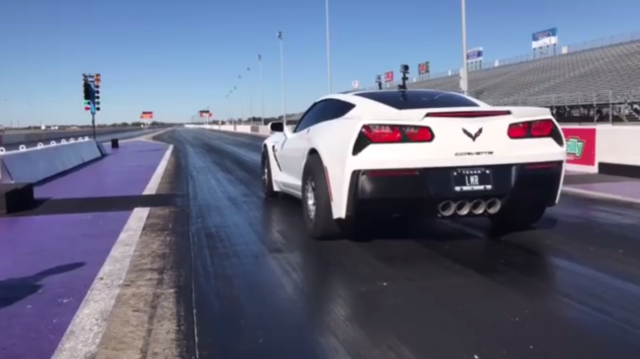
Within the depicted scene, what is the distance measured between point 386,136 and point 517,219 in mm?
2192

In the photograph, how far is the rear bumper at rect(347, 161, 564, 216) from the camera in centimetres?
554

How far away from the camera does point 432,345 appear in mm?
3688

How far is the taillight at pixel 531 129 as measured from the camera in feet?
19.1

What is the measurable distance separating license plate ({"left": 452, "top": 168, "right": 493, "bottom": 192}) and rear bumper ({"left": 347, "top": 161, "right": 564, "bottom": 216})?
0.04 metres

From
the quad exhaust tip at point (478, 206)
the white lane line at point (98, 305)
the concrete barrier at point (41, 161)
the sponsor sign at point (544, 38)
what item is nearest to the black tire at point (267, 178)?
the white lane line at point (98, 305)

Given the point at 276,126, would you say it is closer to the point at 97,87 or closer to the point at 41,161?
the point at 41,161

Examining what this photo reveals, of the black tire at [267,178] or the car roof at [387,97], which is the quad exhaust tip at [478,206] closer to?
the car roof at [387,97]

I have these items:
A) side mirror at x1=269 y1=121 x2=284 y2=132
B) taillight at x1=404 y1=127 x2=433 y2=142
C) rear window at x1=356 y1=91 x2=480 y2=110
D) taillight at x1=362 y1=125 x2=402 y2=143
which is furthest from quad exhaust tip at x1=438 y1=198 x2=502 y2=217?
side mirror at x1=269 y1=121 x2=284 y2=132

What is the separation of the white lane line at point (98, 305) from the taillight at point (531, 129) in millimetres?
→ 3948

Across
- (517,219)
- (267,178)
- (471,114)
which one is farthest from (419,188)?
(267,178)

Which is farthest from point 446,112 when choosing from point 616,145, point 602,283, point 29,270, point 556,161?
point 616,145

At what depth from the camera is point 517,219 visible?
6.79 metres

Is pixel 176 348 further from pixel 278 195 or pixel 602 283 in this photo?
pixel 278 195

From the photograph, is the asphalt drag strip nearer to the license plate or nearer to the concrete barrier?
the license plate
